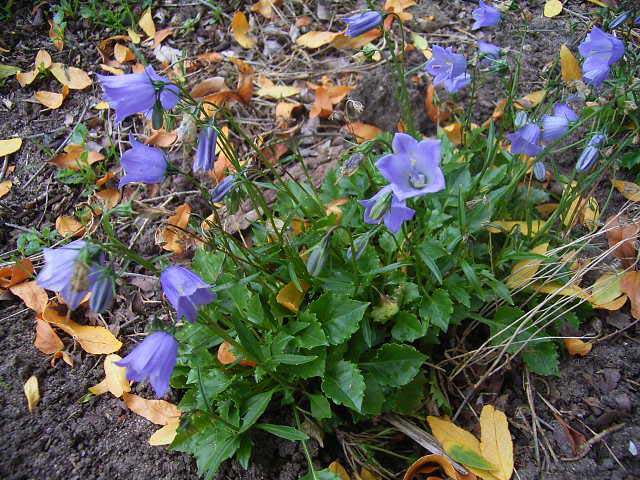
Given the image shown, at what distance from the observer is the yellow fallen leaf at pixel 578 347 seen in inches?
104

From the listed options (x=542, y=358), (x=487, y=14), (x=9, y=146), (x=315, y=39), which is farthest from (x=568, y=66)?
(x=9, y=146)

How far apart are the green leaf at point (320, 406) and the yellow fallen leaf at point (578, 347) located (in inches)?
50.2

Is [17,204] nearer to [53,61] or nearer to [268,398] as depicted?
[53,61]

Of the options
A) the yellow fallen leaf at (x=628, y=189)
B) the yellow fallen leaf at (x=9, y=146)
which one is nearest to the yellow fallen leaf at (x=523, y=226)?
the yellow fallen leaf at (x=628, y=189)

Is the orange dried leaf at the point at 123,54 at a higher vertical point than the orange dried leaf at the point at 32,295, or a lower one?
higher

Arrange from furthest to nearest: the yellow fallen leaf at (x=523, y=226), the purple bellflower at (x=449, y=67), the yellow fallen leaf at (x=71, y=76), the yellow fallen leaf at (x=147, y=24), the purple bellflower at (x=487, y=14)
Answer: the yellow fallen leaf at (x=147, y=24) → the yellow fallen leaf at (x=71, y=76) → the yellow fallen leaf at (x=523, y=226) → the purple bellflower at (x=487, y=14) → the purple bellflower at (x=449, y=67)

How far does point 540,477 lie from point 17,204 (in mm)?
3612

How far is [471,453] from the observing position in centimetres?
239

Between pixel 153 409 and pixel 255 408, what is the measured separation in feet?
2.11

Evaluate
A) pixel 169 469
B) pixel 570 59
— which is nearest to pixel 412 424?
pixel 169 469

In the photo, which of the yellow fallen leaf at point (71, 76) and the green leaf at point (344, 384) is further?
the yellow fallen leaf at point (71, 76)

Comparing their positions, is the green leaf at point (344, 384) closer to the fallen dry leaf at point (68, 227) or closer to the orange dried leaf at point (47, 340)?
the orange dried leaf at point (47, 340)

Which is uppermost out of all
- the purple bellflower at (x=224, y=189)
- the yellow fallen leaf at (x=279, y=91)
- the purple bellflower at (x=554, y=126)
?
the purple bellflower at (x=224, y=189)

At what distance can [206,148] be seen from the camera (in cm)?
217
